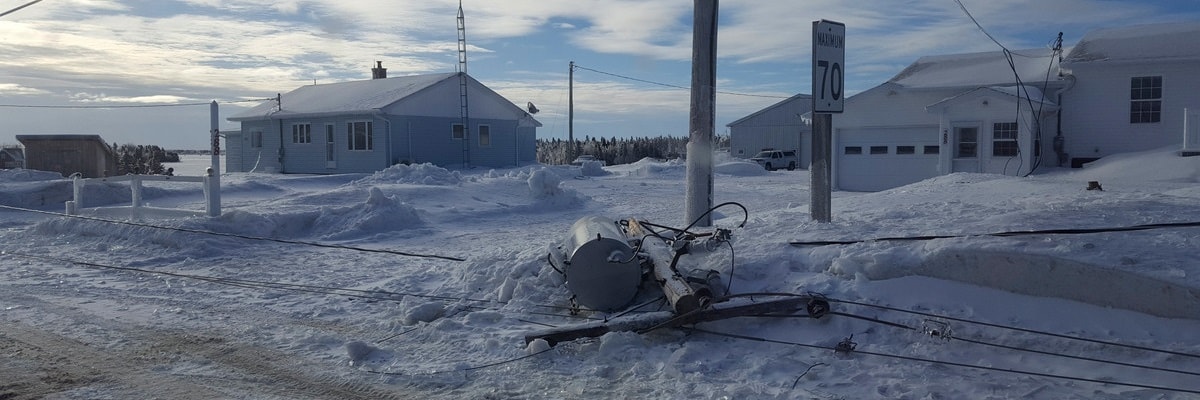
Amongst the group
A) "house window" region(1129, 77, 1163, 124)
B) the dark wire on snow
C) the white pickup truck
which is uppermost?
"house window" region(1129, 77, 1163, 124)

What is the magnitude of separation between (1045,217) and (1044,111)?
18459mm

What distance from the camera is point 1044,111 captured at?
2462 centimetres

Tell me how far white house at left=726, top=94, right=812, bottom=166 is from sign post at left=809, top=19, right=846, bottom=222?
44767mm

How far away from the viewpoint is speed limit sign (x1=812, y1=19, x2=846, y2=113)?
959cm

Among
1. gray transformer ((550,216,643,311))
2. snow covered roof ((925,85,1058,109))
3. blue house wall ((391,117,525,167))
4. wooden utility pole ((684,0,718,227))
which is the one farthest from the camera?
blue house wall ((391,117,525,167))

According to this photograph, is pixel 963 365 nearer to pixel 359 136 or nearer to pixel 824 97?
pixel 824 97

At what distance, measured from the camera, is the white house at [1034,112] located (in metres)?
24.0

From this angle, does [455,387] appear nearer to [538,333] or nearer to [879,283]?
[538,333]

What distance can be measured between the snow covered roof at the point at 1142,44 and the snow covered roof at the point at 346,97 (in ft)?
76.6

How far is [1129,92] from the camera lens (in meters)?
24.2

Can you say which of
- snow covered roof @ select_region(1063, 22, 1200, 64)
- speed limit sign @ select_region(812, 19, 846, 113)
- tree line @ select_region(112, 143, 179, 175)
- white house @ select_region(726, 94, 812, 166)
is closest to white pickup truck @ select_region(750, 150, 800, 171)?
white house @ select_region(726, 94, 812, 166)

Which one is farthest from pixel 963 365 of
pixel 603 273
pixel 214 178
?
pixel 214 178

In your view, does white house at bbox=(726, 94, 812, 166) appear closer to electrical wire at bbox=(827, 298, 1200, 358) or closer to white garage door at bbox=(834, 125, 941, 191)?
white garage door at bbox=(834, 125, 941, 191)

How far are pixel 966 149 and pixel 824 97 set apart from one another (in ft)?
58.5
